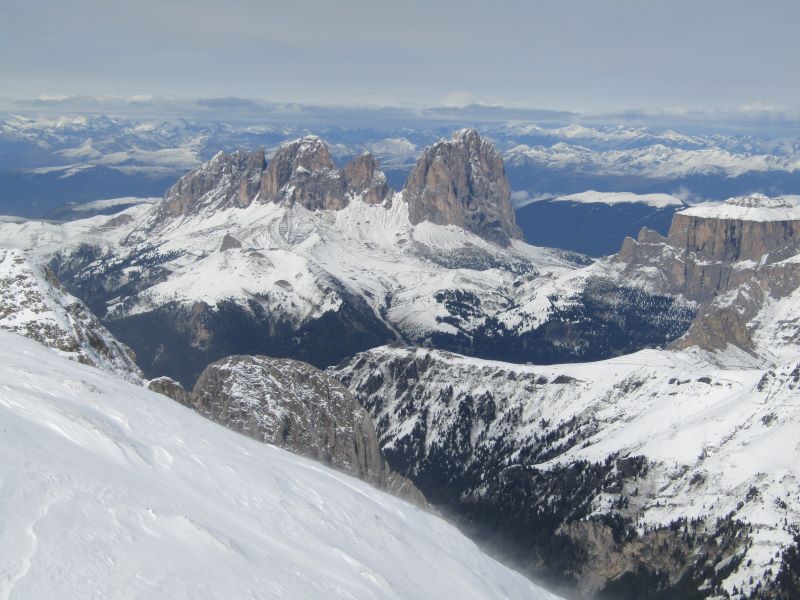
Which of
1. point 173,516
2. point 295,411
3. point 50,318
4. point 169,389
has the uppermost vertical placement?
point 173,516

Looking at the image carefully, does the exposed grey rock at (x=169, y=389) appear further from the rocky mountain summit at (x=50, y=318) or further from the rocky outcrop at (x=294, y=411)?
the rocky mountain summit at (x=50, y=318)

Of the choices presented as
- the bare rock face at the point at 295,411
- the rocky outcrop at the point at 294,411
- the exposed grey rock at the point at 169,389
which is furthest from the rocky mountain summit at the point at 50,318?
the rocky outcrop at the point at 294,411

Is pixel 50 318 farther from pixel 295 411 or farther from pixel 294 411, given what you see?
pixel 295 411

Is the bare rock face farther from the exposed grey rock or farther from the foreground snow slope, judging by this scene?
the foreground snow slope

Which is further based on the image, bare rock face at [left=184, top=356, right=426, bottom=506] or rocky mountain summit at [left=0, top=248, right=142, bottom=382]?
bare rock face at [left=184, top=356, right=426, bottom=506]

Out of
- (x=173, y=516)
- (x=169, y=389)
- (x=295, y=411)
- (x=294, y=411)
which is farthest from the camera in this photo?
(x=295, y=411)

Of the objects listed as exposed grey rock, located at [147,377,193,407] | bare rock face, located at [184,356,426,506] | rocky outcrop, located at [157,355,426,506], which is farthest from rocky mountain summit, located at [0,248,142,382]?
rocky outcrop, located at [157,355,426,506]

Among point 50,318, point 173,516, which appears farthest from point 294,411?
point 173,516
